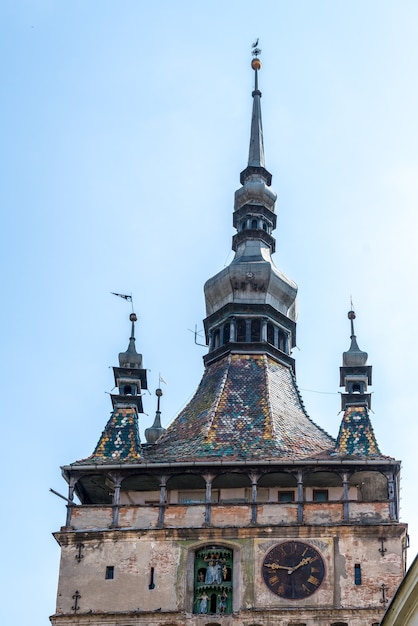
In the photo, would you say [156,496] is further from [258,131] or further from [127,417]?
[258,131]

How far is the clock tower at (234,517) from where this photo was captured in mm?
32812

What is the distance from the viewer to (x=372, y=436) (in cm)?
3622

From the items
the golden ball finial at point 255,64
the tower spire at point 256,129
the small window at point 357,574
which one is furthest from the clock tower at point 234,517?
the golden ball finial at point 255,64

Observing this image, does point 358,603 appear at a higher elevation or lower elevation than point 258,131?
lower

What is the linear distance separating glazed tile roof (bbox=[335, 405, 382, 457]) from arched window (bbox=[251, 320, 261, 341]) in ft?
16.5

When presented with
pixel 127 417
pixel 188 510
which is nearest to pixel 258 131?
pixel 127 417

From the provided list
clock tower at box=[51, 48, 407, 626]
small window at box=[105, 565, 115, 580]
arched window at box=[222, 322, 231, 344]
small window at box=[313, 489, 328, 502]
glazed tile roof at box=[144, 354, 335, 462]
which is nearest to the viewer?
clock tower at box=[51, 48, 407, 626]

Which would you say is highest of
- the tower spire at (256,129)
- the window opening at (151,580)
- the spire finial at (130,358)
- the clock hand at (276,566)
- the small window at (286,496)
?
the tower spire at (256,129)

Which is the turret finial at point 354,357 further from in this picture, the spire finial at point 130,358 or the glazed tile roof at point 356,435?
the spire finial at point 130,358

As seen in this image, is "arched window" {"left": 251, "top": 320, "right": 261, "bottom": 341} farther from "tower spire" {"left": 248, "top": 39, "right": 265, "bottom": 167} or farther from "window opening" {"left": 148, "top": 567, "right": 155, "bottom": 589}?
"window opening" {"left": 148, "top": 567, "right": 155, "bottom": 589}

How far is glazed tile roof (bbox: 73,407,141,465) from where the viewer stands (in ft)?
A: 119

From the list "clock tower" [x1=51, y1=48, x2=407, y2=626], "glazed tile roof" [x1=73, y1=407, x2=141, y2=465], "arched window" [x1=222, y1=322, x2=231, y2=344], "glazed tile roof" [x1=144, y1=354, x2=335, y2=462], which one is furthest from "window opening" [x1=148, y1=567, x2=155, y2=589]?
"arched window" [x1=222, y1=322, x2=231, y2=344]

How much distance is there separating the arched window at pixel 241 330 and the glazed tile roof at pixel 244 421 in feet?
3.09

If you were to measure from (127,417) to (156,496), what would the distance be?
115 inches
